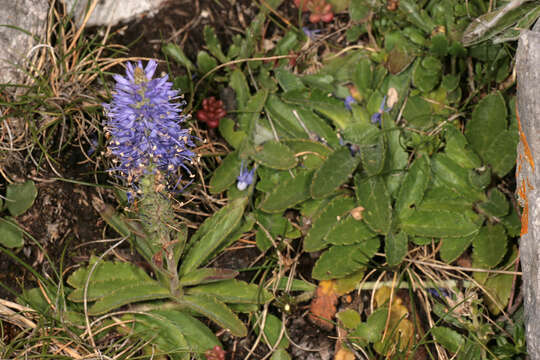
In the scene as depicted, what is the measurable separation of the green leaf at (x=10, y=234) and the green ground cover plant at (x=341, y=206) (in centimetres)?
2

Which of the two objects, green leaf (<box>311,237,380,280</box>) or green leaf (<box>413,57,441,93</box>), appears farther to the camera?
green leaf (<box>413,57,441,93</box>)

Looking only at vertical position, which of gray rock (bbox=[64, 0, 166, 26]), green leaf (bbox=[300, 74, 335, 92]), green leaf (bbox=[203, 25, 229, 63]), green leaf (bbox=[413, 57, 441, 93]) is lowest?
green leaf (bbox=[300, 74, 335, 92])

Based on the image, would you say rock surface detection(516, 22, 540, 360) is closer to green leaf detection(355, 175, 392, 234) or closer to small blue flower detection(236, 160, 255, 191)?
green leaf detection(355, 175, 392, 234)

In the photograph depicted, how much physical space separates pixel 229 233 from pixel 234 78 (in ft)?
3.44

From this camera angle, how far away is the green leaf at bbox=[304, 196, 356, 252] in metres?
3.03

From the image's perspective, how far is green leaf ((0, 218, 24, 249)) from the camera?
2875mm

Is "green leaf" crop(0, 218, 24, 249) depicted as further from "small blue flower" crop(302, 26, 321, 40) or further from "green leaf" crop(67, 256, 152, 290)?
"small blue flower" crop(302, 26, 321, 40)

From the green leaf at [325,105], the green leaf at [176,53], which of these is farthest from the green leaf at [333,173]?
the green leaf at [176,53]

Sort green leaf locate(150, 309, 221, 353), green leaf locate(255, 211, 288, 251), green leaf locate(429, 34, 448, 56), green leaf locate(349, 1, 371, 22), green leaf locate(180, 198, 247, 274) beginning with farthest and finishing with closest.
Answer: green leaf locate(349, 1, 371, 22), green leaf locate(429, 34, 448, 56), green leaf locate(255, 211, 288, 251), green leaf locate(180, 198, 247, 274), green leaf locate(150, 309, 221, 353)

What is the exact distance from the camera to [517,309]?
298cm

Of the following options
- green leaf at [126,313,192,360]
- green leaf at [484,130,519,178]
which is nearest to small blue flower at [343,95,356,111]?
green leaf at [484,130,519,178]

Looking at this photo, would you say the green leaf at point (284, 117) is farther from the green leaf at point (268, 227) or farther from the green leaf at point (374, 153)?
the green leaf at point (268, 227)

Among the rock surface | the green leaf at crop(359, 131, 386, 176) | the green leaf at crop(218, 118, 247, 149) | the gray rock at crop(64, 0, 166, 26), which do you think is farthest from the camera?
the gray rock at crop(64, 0, 166, 26)

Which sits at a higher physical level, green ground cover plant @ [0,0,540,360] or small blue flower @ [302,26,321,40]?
small blue flower @ [302,26,321,40]
